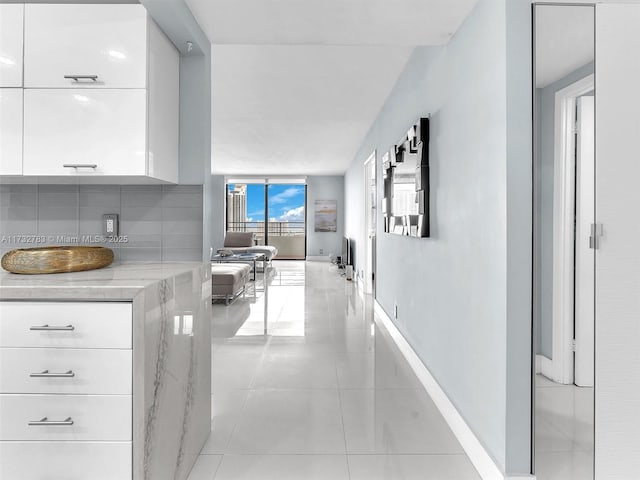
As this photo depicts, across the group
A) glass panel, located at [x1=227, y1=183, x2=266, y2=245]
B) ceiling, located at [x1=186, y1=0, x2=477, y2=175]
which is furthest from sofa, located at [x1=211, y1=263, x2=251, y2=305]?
glass panel, located at [x1=227, y1=183, x2=266, y2=245]

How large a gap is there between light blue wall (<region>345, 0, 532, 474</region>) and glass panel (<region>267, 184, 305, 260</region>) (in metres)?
10.2

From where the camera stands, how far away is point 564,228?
5.55ft

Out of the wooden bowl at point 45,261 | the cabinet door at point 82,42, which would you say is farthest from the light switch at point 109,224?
the cabinet door at point 82,42

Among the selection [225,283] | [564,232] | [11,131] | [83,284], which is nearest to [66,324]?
[83,284]

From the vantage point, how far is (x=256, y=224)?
43.1 feet

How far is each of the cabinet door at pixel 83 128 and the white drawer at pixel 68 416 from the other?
3.23 feet

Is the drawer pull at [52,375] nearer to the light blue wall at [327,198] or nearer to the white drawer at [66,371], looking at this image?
the white drawer at [66,371]

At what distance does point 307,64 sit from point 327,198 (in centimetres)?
877

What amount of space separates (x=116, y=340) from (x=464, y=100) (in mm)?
2068

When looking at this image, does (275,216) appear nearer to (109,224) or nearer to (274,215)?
(274,215)

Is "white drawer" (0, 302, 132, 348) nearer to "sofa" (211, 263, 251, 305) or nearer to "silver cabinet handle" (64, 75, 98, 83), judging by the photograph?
"silver cabinet handle" (64, 75, 98, 83)
